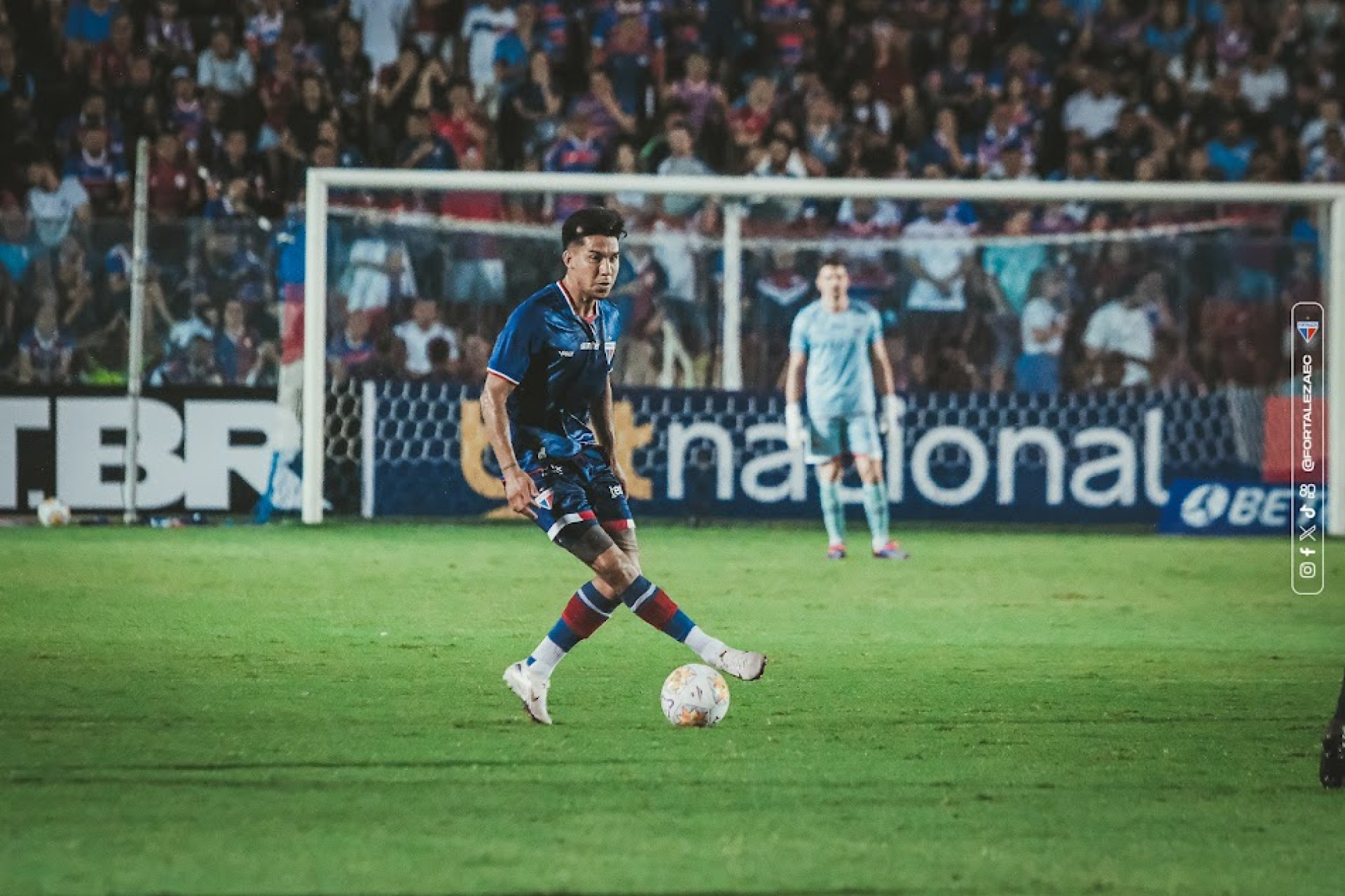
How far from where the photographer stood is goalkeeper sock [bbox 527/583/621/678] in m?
7.14

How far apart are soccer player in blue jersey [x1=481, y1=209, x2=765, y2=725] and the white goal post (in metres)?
7.74

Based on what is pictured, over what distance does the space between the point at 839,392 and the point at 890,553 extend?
1180 millimetres

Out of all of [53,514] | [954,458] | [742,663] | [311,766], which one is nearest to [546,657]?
[742,663]

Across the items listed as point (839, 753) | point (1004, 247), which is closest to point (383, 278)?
point (1004, 247)

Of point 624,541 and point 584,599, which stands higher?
point 624,541

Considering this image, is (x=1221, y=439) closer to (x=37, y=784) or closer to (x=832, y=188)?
(x=832, y=188)

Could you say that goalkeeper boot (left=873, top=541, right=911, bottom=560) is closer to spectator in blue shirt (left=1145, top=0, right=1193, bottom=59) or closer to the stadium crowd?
the stadium crowd

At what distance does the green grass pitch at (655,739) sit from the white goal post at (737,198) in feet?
9.67

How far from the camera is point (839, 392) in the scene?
1395 centimetres

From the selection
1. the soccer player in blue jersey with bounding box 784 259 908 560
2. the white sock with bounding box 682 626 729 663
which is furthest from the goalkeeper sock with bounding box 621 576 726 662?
the soccer player in blue jersey with bounding box 784 259 908 560

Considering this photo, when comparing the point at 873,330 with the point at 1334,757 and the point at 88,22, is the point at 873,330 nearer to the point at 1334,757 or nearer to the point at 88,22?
the point at 1334,757

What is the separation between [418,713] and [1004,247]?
1057cm

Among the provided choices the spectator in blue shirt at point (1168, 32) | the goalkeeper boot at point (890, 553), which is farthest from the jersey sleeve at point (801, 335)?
the spectator in blue shirt at point (1168, 32)

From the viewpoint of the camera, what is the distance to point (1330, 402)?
15648 millimetres
